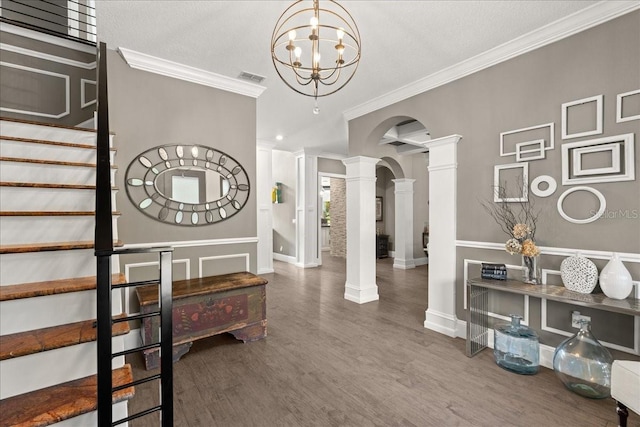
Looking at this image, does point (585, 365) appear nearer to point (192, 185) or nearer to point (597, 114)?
point (597, 114)

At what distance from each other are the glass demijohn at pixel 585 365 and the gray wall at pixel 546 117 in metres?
0.28

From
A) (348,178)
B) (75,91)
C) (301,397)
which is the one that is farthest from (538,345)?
(75,91)

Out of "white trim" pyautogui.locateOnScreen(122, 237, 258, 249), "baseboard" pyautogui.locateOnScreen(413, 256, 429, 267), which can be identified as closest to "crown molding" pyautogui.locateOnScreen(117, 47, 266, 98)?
"white trim" pyautogui.locateOnScreen(122, 237, 258, 249)

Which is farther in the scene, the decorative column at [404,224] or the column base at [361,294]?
the decorative column at [404,224]

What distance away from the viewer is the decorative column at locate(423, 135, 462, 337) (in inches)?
124

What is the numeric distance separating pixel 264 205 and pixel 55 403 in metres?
5.20

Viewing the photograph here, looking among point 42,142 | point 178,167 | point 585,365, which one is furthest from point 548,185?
point 42,142

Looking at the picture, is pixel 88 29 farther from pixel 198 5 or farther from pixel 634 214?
pixel 634 214

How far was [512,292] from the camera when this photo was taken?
8.45 ft

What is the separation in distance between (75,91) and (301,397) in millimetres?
3655

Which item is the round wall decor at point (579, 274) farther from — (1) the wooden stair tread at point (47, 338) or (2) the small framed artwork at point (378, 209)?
(2) the small framed artwork at point (378, 209)

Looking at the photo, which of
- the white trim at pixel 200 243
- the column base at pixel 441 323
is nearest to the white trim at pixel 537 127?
the column base at pixel 441 323

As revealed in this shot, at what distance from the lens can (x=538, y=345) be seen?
2.40 metres

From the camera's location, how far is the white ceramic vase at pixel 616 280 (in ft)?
6.55
